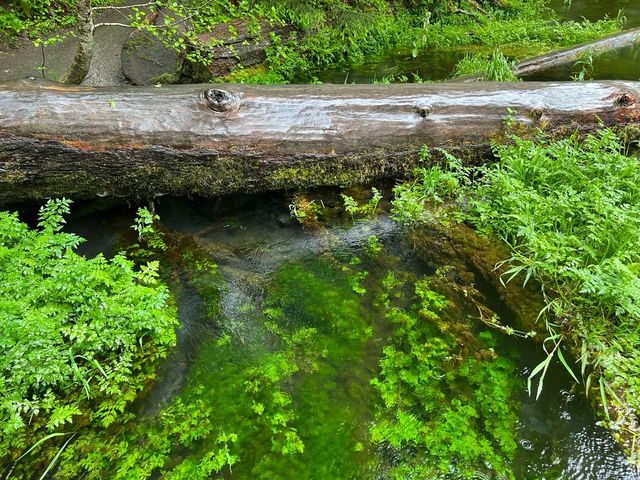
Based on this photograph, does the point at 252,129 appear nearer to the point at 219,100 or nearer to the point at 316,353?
the point at 219,100

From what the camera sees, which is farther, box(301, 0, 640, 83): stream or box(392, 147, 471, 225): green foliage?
box(301, 0, 640, 83): stream

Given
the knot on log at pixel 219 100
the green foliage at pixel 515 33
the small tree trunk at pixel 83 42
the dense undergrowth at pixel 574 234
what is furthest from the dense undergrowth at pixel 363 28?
the dense undergrowth at pixel 574 234

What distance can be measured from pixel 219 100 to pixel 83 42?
195cm

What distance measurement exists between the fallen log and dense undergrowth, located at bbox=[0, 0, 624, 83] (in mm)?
1940

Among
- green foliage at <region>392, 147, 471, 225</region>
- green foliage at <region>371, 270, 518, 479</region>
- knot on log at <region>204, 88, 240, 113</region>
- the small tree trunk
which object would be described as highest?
the small tree trunk

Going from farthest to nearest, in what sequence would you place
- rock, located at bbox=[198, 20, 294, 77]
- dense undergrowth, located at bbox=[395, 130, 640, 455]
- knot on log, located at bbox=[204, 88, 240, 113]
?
rock, located at bbox=[198, 20, 294, 77] → knot on log, located at bbox=[204, 88, 240, 113] → dense undergrowth, located at bbox=[395, 130, 640, 455]

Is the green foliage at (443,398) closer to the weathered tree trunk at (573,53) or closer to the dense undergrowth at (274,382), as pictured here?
the dense undergrowth at (274,382)

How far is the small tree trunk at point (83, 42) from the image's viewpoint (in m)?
4.36

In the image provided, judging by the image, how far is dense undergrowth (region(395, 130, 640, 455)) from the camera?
2666mm

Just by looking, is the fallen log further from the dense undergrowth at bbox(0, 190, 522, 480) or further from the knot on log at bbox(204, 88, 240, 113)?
the dense undergrowth at bbox(0, 190, 522, 480)

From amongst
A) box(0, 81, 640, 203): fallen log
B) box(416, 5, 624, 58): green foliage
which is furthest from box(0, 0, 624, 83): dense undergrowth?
box(0, 81, 640, 203): fallen log

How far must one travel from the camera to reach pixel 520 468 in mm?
2398

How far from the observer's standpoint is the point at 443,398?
2750 mm

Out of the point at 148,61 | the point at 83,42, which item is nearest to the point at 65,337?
the point at 83,42
